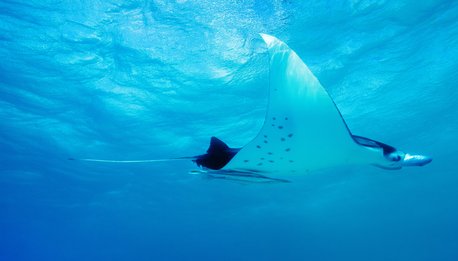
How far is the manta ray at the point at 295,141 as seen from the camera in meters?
3.49

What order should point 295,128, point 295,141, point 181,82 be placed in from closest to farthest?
point 295,128
point 295,141
point 181,82

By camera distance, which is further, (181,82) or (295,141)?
(181,82)

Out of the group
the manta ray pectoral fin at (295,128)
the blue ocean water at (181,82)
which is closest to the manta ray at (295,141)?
the manta ray pectoral fin at (295,128)

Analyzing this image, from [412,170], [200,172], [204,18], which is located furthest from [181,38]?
[412,170]

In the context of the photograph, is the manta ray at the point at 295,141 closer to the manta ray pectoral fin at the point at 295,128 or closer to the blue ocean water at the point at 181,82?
the manta ray pectoral fin at the point at 295,128

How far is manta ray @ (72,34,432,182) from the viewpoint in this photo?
11.5 feet

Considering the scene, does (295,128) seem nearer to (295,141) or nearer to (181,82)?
(295,141)

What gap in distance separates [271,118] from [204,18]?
19.8 ft

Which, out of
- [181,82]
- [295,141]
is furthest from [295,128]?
[181,82]

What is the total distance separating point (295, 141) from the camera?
436 cm

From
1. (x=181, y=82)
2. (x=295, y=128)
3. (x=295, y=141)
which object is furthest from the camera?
(x=181, y=82)

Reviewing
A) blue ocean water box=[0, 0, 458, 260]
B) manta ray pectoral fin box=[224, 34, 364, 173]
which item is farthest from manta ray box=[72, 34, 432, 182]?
blue ocean water box=[0, 0, 458, 260]

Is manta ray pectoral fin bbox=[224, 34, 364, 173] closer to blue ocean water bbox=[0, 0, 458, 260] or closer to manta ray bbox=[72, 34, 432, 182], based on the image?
manta ray bbox=[72, 34, 432, 182]

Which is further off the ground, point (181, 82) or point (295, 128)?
point (181, 82)
